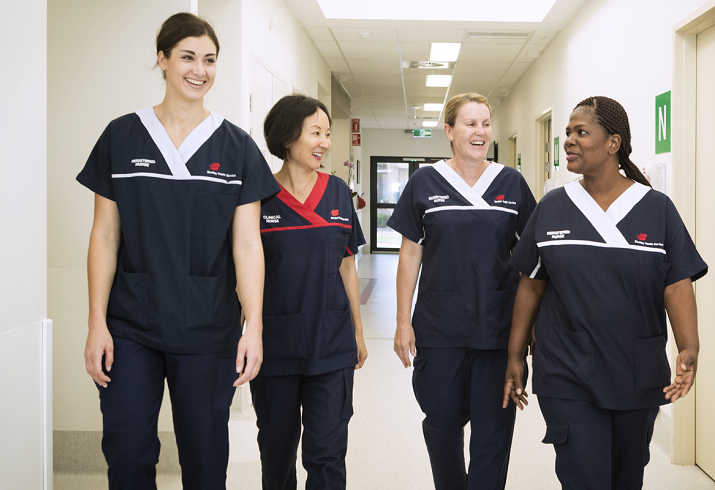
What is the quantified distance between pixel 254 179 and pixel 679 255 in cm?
112

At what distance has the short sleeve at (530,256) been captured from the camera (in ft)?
5.80

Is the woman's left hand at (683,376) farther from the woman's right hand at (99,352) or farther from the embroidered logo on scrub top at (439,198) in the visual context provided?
the woman's right hand at (99,352)

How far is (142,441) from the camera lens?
153cm

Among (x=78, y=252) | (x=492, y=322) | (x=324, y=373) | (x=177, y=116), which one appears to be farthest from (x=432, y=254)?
(x=78, y=252)

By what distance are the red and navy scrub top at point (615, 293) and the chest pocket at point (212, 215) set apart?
854 millimetres

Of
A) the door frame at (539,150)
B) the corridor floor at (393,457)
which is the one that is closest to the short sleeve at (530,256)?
the corridor floor at (393,457)


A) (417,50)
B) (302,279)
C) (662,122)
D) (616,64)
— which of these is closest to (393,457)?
(302,279)

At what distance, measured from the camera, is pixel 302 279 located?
1.90 metres

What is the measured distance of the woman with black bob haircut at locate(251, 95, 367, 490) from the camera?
1888mm

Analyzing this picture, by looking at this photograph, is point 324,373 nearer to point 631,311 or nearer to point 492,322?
point 492,322

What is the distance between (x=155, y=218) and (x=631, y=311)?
4.03 feet

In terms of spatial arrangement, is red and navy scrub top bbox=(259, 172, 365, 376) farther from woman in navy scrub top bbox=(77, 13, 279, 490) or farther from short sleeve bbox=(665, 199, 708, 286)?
short sleeve bbox=(665, 199, 708, 286)

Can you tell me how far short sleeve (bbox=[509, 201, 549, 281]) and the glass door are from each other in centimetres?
1355

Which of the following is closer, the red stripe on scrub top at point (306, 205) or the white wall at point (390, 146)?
the red stripe on scrub top at point (306, 205)
